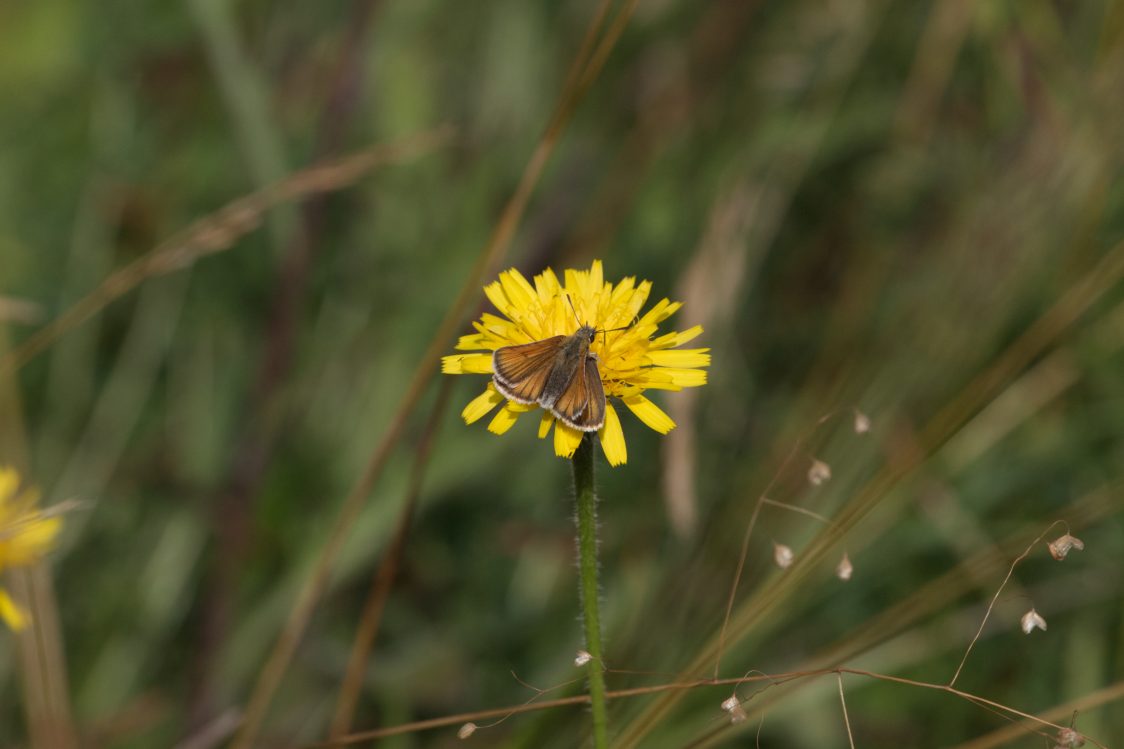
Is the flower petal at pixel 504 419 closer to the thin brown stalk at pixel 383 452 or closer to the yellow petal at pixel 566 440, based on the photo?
the yellow petal at pixel 566 440

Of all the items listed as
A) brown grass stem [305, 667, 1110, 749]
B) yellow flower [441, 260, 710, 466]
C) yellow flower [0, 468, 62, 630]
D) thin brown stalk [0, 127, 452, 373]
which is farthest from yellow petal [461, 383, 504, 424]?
thin brown stalk [0, 127, 452, 373]

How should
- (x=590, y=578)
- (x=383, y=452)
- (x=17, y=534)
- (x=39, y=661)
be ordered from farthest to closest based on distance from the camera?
1. (x=39, y=661)
2. (x=383, y=452)
3. (x=17, y=534)
4. (x=590, y=578)

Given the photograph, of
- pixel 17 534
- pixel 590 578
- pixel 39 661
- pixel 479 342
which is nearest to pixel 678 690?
pixel 590 578

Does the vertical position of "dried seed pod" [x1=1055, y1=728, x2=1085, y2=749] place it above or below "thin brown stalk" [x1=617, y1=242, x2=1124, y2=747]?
below

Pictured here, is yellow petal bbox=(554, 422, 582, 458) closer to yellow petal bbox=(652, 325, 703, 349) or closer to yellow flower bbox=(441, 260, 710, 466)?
yellow flower bbox=(441, 260, 710, 466)

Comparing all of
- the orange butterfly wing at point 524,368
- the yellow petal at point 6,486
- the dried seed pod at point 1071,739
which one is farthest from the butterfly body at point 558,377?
the yellow petal at point 6,486

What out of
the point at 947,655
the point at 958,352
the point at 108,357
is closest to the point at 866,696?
the point at 947,655

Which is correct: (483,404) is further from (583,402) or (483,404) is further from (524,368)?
(583,402)
